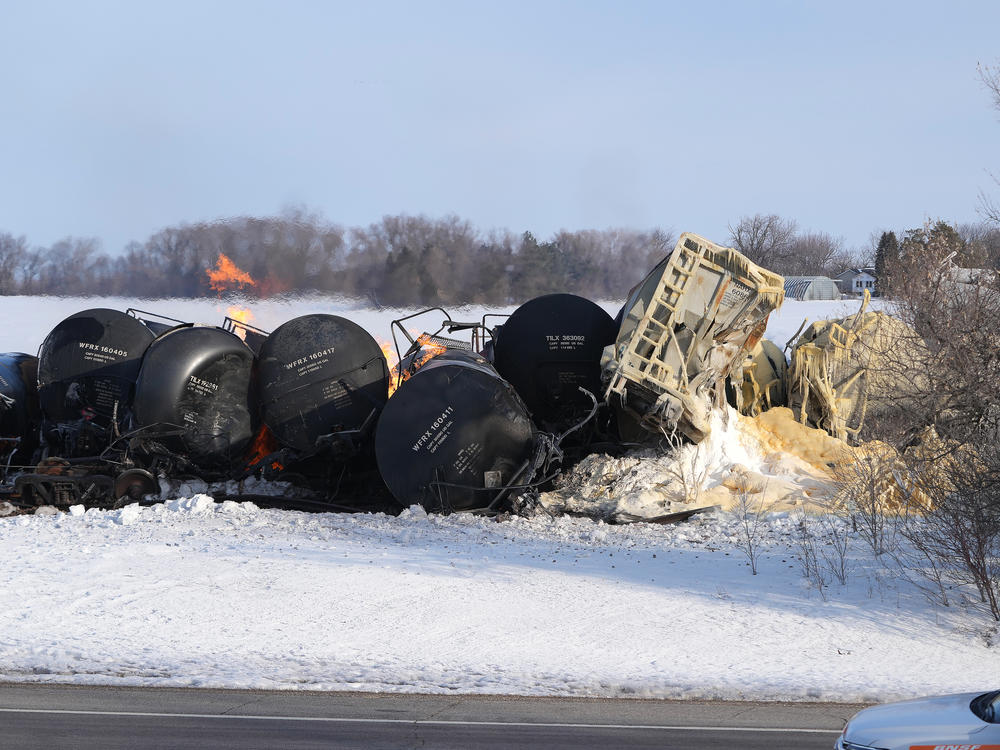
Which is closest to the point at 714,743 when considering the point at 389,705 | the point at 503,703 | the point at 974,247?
the point at 503,703

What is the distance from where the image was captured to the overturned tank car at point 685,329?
14703 mm

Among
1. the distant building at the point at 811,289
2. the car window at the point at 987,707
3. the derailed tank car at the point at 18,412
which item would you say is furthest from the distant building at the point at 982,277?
the distant building at the point at 811,289

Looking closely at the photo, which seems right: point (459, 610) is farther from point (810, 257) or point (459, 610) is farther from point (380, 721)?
point (810, 257)

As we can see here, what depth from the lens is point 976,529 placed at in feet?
35.8

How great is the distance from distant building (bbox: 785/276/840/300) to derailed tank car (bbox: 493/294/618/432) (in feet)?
124

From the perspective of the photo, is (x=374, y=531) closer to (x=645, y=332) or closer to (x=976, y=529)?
(x=645, y=332)

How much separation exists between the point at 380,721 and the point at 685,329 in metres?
9.12

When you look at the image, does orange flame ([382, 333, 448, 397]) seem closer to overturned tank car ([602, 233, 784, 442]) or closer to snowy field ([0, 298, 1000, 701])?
snowy field ([0, 298, 1000, 701])

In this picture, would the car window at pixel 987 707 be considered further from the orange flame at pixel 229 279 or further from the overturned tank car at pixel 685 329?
the orange flame at pixel 229 279

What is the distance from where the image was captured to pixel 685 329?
15086 mm

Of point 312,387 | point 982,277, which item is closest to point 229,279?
point 312,387

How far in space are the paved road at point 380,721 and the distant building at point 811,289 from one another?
46747 mm

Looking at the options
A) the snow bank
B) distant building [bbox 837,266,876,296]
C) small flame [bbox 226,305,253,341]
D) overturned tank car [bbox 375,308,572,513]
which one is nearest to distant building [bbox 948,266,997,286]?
the snow bank

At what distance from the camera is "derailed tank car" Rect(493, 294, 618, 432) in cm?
1656
